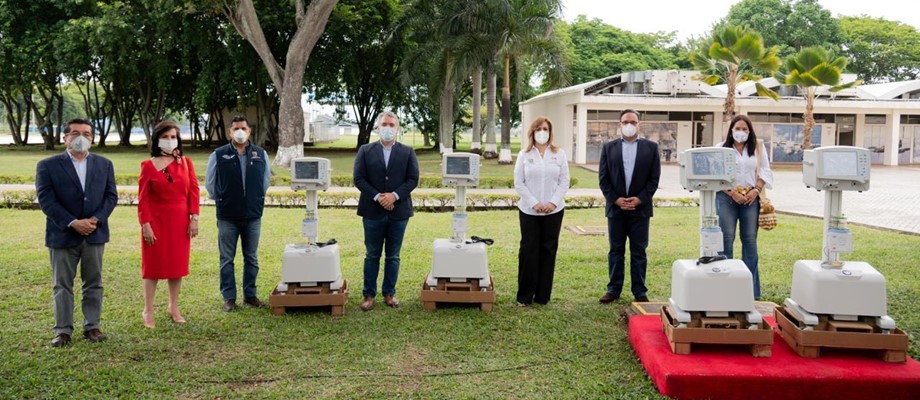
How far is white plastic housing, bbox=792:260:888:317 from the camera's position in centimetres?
421

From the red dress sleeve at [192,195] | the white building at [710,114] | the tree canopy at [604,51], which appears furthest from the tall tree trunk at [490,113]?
the red dress sleeve at [192,195]

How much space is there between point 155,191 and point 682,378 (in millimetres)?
4029

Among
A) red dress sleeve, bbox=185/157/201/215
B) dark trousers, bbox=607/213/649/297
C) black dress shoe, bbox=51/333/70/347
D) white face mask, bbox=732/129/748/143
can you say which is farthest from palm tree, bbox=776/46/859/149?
black dress shoe, bbox=51/333/70/347

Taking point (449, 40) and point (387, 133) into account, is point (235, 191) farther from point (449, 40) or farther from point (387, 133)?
point (449, 40)

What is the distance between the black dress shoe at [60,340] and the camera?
495 cm

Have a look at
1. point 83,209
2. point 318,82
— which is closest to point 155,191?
point 83,209

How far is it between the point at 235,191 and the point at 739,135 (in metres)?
4.23

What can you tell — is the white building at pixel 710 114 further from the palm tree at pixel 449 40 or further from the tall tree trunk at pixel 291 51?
the tall tree trunk at pixel 291 51

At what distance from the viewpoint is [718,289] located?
4.32 metres

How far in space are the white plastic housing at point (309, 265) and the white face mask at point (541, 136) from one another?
79.4 inches

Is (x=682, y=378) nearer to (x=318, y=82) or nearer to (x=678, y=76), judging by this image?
(x=678, y=76)

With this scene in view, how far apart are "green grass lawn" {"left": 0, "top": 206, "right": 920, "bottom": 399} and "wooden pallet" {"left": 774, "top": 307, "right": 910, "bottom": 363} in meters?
0.74

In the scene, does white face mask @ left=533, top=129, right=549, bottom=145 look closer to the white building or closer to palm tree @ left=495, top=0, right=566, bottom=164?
palm tree @ left=495, top=0, right=566, bottom=164

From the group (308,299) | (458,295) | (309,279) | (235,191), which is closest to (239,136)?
(235,191)
